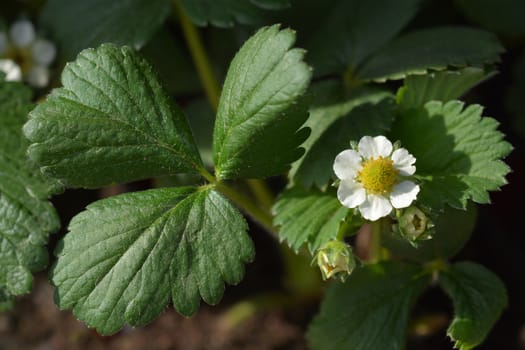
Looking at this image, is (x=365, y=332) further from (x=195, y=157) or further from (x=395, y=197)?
(x=195, y=157)

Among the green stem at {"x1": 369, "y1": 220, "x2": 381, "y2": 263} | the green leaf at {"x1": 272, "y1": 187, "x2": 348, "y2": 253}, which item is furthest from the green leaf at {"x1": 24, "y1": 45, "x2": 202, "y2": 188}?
the green stem at {"x1": 369, "y1": 220, "x2": 381, "y2": 263}

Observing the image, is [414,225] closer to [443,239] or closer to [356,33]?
[443,239]

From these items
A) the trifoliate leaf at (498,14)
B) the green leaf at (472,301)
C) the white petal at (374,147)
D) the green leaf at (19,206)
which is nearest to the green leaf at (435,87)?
the white petal at (374,147)

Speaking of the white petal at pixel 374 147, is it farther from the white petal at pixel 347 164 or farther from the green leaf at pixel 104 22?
the green leaf at pixel 104 22

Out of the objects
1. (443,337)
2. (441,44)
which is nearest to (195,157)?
(441,44)

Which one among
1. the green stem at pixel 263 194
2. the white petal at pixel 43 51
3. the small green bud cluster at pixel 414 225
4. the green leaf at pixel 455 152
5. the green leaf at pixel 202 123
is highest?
the white petal at pixel 43 51

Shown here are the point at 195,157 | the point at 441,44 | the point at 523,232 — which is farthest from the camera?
the point at 523,232
